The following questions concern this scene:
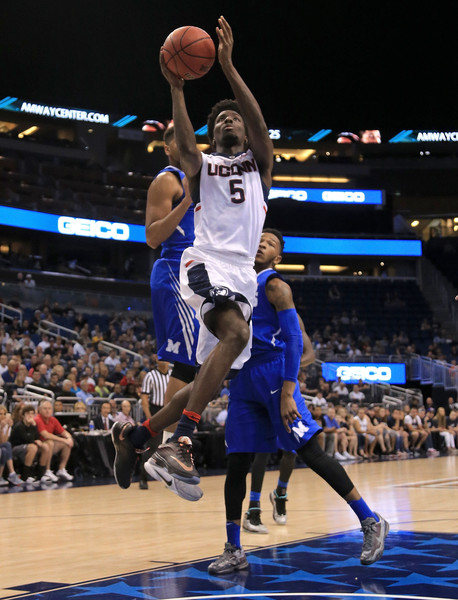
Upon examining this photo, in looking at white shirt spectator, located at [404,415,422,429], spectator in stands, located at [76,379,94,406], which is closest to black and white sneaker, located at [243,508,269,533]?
spectator in stands, located at [76,379,94,406]

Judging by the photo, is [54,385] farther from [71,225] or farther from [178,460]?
[71,225]

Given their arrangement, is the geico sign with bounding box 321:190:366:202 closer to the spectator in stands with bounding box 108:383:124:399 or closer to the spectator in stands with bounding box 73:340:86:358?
the spectator in stands with bounding box 73:340:86:358

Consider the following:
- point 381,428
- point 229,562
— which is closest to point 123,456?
point 229,562

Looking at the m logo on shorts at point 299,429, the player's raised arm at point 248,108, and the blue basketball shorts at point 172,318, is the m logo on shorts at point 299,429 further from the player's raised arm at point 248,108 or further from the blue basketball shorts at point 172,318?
the player's raised arm at point 248,108

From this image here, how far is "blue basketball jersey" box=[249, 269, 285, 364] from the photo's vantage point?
546 cm

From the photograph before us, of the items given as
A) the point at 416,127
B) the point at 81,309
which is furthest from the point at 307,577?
the point at 416,127

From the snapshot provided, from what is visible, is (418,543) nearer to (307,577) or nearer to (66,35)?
(307,577)

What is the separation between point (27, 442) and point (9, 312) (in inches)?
529

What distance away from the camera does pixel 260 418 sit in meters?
5.17

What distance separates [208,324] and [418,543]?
2.26m

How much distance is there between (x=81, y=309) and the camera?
28.4m

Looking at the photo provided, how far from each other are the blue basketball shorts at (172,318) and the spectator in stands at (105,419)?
299 inches

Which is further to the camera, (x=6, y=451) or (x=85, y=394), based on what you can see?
(x=85, y=394)

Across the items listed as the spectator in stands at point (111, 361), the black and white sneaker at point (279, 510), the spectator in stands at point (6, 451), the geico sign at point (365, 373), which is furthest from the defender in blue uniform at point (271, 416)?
the geico sign at point (365, 373)
